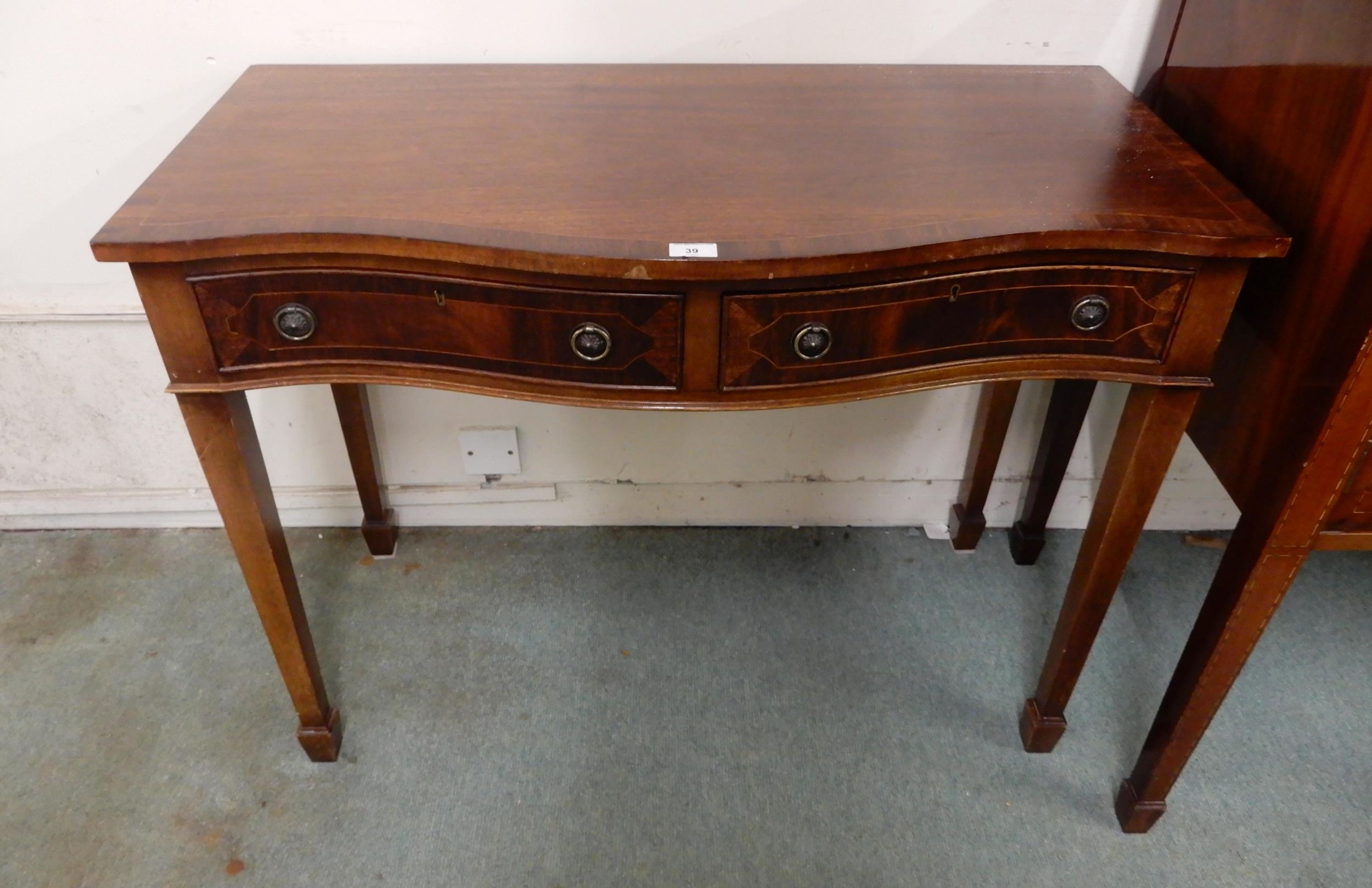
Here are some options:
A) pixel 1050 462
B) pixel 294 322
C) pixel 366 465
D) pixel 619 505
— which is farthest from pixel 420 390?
pixel 1050 462

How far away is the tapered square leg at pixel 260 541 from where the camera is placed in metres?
1.04

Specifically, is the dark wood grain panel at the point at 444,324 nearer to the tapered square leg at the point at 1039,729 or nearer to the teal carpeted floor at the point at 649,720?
the teal carpeted floor at the point at 649,720

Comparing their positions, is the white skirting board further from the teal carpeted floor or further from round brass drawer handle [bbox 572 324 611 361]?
round brass drawer handle [bbox 572 324 611 361]

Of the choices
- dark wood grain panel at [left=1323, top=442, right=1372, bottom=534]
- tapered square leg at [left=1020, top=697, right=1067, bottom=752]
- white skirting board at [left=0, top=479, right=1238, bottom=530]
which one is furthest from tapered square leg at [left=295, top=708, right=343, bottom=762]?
dark wood grain panel at [left=1323, top=442, right=1372, bottom=534]

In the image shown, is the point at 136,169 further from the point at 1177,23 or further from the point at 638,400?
the point at 1177,23

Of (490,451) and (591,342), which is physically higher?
(591,342)

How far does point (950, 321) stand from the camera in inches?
37.8

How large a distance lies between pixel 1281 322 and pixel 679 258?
64 centimetres

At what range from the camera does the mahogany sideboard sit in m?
0.90

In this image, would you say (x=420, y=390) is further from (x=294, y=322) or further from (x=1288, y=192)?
(x=1288, y=192)

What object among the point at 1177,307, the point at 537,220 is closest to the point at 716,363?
the point at 537,220

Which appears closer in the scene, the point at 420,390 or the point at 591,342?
the point at 591,342

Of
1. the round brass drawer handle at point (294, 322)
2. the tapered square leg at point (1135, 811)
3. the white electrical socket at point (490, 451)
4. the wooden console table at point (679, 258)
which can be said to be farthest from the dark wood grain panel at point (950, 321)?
the white electrical socket at point (490, 451)

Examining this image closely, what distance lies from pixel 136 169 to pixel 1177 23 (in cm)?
143
